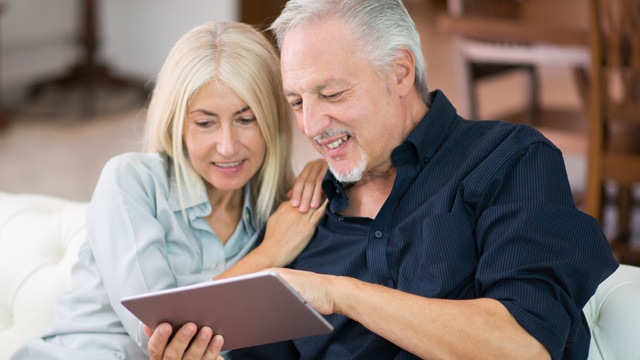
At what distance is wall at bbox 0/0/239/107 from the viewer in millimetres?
6145

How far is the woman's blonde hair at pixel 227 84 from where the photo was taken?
1.98 meters

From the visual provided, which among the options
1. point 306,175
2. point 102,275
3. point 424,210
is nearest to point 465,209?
point 424,210

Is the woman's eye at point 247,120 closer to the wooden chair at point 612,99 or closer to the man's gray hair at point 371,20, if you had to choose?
the man's gray hair at point 371,20

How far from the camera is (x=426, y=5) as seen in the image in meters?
9.21

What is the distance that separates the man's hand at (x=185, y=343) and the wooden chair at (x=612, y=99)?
204 cm

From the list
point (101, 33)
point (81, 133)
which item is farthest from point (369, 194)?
point (101, 33)

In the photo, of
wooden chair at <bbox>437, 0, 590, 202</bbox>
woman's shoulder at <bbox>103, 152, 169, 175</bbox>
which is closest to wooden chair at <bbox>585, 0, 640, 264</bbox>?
wooden chair at <bbox>437, 0, 590, 202</bbox>

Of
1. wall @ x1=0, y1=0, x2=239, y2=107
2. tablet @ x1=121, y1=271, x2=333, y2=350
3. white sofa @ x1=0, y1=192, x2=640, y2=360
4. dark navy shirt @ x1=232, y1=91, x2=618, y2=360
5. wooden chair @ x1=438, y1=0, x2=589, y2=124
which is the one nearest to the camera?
tablet @ x1=121, y1=271, x2=333, y2=350

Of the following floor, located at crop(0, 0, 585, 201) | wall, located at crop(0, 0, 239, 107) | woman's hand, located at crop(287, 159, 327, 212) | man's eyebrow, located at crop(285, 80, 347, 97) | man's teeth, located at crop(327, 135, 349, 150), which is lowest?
floor, located at crop(0, 0, 585, 201)

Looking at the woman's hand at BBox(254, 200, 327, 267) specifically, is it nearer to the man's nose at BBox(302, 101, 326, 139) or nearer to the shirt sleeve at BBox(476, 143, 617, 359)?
the man's nose at BBox(302, 101, 326, 139)

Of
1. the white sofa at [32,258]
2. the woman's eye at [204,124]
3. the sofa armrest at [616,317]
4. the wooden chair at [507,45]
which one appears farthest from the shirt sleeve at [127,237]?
the wooden chair at [507,45]

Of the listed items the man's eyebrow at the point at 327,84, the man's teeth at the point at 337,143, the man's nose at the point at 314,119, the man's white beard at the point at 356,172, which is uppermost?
the man's eyebrow at the point at 327,84

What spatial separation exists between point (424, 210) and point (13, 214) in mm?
979

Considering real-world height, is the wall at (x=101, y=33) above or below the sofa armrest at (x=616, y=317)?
below
